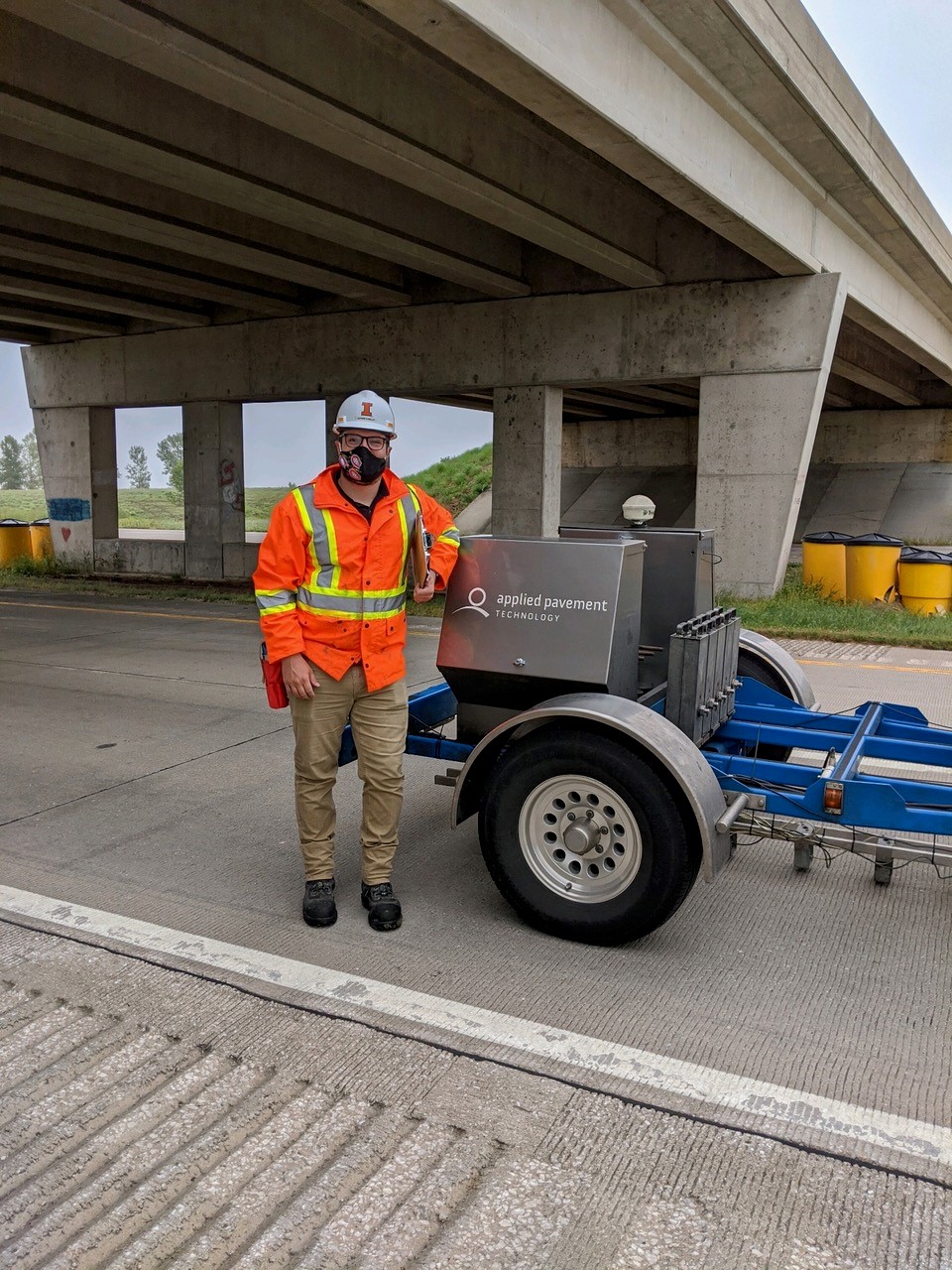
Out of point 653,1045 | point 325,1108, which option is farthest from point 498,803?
point 325,1108

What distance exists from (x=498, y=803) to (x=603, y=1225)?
1752mm

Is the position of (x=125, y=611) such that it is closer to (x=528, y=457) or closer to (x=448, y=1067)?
(x=528, y=457)

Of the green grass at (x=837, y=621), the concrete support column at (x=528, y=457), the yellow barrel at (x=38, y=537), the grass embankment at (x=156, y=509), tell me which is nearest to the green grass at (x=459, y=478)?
the grass embankment at (x=156, y=509)

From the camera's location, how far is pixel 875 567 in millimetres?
15234

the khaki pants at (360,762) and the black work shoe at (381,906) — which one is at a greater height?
the khaki pants at (360,762)

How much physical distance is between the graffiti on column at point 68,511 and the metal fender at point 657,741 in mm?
19437

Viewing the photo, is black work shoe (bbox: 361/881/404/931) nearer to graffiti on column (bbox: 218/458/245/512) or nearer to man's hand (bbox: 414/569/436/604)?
man's hand (bbox: 414/569/436/604)

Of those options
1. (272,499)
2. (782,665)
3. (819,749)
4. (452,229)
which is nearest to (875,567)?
(452,229)

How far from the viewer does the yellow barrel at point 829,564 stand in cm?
1558

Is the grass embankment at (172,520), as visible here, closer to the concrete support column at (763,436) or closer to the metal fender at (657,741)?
the concrete support column at (763,436)

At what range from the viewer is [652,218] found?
47.8ft

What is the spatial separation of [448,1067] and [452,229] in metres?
12.9

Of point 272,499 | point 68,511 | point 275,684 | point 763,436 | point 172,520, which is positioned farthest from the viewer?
point 172,520

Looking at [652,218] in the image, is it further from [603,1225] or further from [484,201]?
[603,1225]
